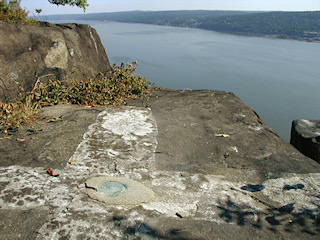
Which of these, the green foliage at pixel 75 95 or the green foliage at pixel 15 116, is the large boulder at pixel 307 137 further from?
the green foliage at pixel 15 116

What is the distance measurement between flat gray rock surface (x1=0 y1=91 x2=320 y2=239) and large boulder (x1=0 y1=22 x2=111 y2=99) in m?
0.89

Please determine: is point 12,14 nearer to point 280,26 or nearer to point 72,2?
point 72,2

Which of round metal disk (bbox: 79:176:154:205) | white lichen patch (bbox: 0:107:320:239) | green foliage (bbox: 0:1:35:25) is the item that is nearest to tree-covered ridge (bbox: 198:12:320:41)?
green foliage (bbox: 0:1:35:25)

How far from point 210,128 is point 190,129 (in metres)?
0.30

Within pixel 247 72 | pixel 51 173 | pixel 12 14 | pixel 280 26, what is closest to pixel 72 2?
pixel 12 14

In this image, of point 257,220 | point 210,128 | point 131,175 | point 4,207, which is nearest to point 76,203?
point 4,207

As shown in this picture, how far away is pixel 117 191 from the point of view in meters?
2.56

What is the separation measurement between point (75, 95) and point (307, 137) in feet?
12.6

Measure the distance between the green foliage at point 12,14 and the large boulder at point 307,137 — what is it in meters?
5.04

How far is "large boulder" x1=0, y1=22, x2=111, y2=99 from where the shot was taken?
4.63 m

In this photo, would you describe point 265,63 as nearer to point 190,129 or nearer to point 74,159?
point 190,129

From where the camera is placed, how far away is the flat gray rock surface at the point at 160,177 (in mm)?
2154

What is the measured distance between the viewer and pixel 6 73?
454 cm

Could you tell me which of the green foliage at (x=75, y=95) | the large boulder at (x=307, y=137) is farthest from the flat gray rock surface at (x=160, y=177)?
the large boulder at (x=307, y=137)
